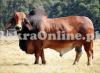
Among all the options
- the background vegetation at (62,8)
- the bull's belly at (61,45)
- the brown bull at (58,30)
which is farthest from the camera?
the background vegetation at (62,8)

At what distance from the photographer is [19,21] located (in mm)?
12023

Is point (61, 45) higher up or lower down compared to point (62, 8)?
higher up

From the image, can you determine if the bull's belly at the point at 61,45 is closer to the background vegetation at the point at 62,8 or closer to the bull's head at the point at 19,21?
the bull's head at the point at 19,21

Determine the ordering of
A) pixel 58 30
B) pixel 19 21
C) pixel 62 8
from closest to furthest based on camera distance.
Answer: pixel 19 21
pixel 58 30
pixel 62 8

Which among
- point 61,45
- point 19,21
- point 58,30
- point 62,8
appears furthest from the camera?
point 62,8

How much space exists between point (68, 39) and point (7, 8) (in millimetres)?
51179

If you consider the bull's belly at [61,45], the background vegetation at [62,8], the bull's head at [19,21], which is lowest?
A: the background vegetation at [62,8]

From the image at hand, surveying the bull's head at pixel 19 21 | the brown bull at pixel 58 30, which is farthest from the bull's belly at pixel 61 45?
the bull's head at pixel 19 21

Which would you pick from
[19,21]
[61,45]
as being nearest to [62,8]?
[61,45]

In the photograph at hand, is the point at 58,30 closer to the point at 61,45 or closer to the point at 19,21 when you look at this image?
the point at 61,45

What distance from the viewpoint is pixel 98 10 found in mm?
49312

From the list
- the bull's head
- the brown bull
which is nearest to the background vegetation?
the brown bull

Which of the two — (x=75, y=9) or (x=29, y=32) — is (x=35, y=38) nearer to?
(x=29, y=32)

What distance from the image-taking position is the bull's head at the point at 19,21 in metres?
11.9
